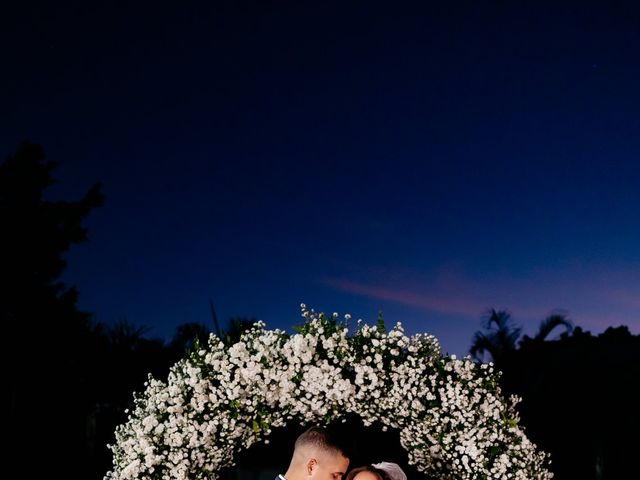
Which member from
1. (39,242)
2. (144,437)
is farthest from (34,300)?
(144,437)

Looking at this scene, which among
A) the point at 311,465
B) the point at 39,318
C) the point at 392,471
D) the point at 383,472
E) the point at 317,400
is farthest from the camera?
the point at 39,318

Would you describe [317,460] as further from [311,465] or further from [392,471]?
[392,471]

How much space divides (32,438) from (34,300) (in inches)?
159

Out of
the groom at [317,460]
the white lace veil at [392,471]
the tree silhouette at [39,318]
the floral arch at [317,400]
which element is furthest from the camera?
the tree silhouette at [39,318]

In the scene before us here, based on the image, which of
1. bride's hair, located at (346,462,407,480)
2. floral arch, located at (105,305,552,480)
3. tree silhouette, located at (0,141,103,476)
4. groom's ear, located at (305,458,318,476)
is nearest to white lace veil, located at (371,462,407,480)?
bride's hair, located at (346,462,407,480)

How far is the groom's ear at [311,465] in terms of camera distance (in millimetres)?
5590

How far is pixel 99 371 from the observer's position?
17266mm

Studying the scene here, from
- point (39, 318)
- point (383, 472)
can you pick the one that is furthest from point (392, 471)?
point (39, 318)

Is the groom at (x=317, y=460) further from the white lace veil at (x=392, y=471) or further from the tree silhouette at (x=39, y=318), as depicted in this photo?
the tree silhouette at (x=39, y=318)

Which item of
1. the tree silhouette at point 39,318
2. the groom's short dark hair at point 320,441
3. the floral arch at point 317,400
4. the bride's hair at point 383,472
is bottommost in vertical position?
the bride's hair at point 383,472

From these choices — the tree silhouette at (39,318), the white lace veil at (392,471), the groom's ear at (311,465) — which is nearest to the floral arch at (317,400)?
the white lace veil at (392,471)

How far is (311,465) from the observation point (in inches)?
220

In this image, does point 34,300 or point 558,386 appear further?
point 34,300

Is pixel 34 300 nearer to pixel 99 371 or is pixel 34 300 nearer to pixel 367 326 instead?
pixel 99 371
